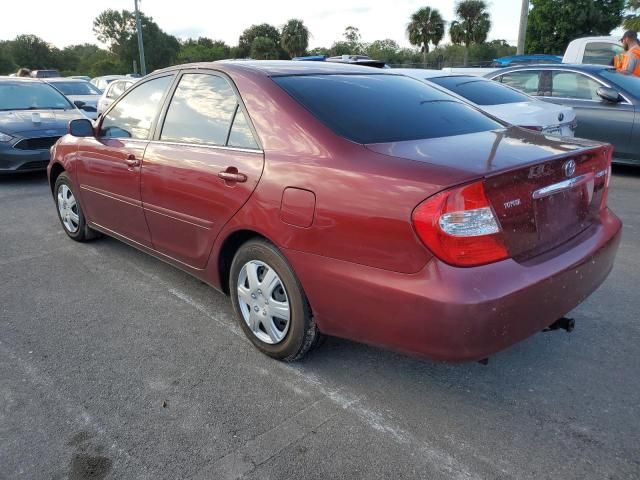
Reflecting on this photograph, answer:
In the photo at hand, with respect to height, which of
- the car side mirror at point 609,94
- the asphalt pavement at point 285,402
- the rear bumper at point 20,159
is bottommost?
the asphalt pavement at point 285,402

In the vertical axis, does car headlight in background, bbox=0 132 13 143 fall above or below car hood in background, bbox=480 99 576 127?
below

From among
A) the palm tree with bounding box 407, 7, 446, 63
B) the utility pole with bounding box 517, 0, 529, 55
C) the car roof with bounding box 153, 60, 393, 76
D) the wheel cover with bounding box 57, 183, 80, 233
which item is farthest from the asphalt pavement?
the palm tree with bounding box 407, 7, 446, 63

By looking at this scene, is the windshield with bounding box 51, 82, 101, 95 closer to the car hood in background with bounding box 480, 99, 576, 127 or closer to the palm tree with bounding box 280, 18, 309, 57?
the car hood in background with bounding box 480, 99, 576, 127

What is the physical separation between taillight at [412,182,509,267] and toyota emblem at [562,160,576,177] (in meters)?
0.57

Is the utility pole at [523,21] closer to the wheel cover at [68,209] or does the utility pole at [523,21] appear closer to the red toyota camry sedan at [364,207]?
the red toyota camry sedan at [364,207]

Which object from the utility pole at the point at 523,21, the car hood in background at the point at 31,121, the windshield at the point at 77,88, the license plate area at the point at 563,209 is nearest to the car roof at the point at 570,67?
the license plate area at the point at 563,209

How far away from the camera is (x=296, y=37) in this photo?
60.8 m

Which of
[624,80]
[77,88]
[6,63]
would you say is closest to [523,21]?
[624,80]

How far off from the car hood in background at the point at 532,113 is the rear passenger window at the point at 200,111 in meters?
3.88

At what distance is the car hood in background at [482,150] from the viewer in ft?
7.66

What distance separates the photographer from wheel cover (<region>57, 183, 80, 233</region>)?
502 cm

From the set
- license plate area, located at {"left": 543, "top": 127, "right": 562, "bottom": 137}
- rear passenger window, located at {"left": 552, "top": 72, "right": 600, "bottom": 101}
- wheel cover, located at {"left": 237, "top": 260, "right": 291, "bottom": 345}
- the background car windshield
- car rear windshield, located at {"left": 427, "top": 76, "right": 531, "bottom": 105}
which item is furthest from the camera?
the background car windshield

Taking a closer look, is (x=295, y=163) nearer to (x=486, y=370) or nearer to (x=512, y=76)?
(x=486, y=370)

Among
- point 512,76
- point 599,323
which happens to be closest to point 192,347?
point 599,323
